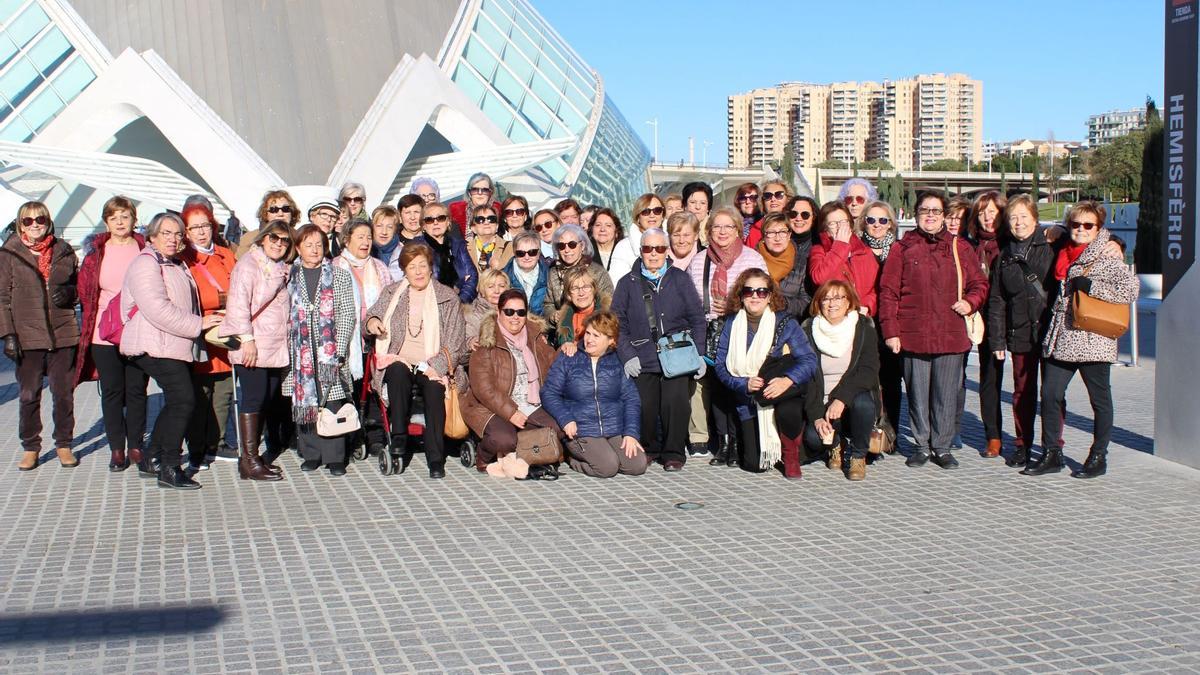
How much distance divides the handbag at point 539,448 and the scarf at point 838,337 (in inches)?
73.5

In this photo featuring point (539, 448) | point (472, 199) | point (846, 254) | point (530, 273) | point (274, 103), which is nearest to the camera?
point (539, 448)

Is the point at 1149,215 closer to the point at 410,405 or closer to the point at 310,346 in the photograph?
the point at 410,405

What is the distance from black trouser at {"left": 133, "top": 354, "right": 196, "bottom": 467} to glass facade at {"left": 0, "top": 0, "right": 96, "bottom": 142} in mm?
17118

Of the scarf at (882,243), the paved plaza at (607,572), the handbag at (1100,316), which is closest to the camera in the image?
the paved plaza at (607,572)

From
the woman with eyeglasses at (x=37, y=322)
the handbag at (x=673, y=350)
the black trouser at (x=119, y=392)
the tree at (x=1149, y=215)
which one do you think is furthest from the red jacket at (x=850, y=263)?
the tree at (x=1149, y=215)

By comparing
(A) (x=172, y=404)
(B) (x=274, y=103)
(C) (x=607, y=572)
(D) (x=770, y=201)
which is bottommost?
(C) (x=607, y=572)

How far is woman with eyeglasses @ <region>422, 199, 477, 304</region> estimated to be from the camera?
Answer: 326 inches

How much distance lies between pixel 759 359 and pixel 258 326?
3.25m

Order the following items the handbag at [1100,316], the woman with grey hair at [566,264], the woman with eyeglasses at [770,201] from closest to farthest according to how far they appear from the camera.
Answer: the handbag at [1100,316] → the woman with grey hair at [566,264] → the woman with eyeglasses at [770,201]

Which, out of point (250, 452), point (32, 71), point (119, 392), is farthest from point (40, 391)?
point (32, 71)

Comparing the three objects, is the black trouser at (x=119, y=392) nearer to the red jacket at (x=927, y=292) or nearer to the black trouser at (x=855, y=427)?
the black trouser at (x=855, y=427)

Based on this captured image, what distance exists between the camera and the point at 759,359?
735 centimetres

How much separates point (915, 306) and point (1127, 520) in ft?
6.59

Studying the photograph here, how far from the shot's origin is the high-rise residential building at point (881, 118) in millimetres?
152000
